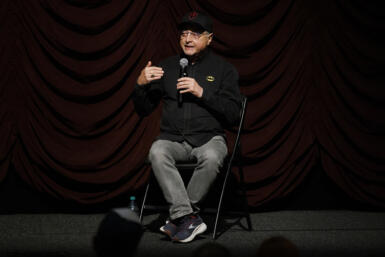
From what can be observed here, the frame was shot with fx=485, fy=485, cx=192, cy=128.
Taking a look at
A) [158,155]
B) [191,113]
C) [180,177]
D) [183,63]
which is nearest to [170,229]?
[180,177]

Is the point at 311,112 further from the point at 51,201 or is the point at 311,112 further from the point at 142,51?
the point at 51,201

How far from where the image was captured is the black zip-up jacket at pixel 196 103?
9.41 ft

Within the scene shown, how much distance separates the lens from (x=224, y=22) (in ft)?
11.3

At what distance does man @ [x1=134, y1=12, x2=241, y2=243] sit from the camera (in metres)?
2.67

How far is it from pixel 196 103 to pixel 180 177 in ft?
1.60

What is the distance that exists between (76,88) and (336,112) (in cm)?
187

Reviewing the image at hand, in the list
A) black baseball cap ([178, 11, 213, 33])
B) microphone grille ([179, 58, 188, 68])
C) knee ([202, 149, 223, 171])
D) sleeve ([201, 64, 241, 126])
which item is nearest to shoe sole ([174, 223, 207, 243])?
knee ([202, 149, 223, 171])

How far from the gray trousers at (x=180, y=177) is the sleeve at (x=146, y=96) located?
269 mm

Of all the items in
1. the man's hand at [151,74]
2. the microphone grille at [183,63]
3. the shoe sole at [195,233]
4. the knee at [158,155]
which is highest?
the microphone grille at [183,63]

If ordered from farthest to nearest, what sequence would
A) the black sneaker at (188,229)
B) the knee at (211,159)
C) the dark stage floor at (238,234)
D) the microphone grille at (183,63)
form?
the microphone grille at (183,63) < the knee at (211,159) < the black sneaker at (188,229) < the dark stage floor at (238,234)

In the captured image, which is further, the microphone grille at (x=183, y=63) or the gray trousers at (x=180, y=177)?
the microphone grille at (x=183, y=63)

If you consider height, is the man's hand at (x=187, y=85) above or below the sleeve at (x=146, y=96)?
above

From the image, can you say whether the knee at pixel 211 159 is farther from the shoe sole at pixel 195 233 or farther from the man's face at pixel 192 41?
the man's face at pixel 192 41

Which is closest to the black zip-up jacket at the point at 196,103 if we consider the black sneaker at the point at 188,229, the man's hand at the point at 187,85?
the man's hand at the point at 187,85
